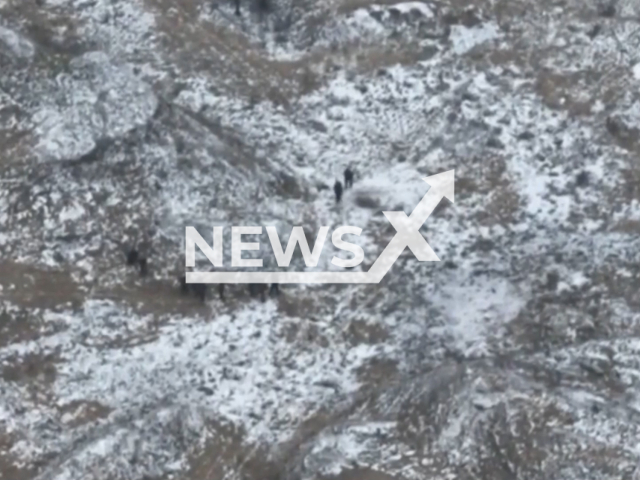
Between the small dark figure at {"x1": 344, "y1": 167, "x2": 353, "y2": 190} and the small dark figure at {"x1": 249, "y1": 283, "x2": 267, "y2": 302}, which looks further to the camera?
the small dark figure at {"x1": 344, "y1": 167, "x2": 353, "y2": 190}

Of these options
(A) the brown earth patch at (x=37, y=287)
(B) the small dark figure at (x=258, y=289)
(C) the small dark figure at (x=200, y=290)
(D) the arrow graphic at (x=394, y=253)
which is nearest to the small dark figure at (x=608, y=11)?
(D) the arrow graphic at (x=394, y=253)

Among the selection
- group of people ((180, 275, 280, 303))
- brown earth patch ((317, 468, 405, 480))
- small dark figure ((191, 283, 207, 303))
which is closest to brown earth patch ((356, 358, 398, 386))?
brown earth patch ((317, 468, 405, 480))

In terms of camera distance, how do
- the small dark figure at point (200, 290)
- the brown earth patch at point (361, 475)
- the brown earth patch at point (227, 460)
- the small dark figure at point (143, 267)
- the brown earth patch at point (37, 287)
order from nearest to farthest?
the brown earth patch at point (361, 475), the brown earth patch at point (227, 460), the brown earth patch at point (37, 287), the small dark figure at point (200, 290), the small dark figure at point (143, 267)

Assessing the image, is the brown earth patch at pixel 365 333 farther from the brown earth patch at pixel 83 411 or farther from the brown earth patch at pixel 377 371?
the brown earth patch at pixel 83 411

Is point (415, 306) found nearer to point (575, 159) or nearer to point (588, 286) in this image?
point (588, 286)

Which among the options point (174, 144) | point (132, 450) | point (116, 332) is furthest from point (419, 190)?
point (132, 450)

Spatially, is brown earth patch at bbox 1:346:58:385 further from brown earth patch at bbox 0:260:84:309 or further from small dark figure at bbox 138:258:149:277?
small dark figure at bbox 138:258:149:277
